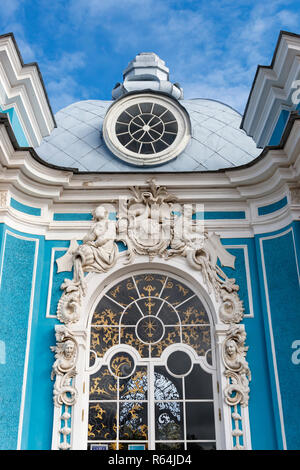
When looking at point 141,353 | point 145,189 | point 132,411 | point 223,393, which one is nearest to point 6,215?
point 145,189

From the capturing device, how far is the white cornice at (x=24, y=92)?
8266 mm

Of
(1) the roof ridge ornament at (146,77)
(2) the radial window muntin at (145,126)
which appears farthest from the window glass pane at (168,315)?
(1) the roof ridge ornament at (146,77)

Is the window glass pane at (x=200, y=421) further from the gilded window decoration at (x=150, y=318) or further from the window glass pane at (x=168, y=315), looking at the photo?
the window glass pane at (x=168, y=315)

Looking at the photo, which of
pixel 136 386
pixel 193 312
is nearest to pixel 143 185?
pixel 193 312

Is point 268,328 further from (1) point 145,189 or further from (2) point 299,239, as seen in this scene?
(1) point 145,189

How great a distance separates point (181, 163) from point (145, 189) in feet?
3.77

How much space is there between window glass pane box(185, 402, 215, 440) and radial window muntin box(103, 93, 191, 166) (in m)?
4.01

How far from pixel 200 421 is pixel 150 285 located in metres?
1.94

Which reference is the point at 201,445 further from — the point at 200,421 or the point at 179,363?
the point at 179,363

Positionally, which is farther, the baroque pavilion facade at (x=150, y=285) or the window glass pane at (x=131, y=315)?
the window glass pane at (x=131, y=315)

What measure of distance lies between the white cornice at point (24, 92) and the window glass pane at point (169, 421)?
457 centimetres

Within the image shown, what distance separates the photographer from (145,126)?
941cm

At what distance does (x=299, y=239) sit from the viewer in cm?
768

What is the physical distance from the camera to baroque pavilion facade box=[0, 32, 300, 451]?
7055mm
